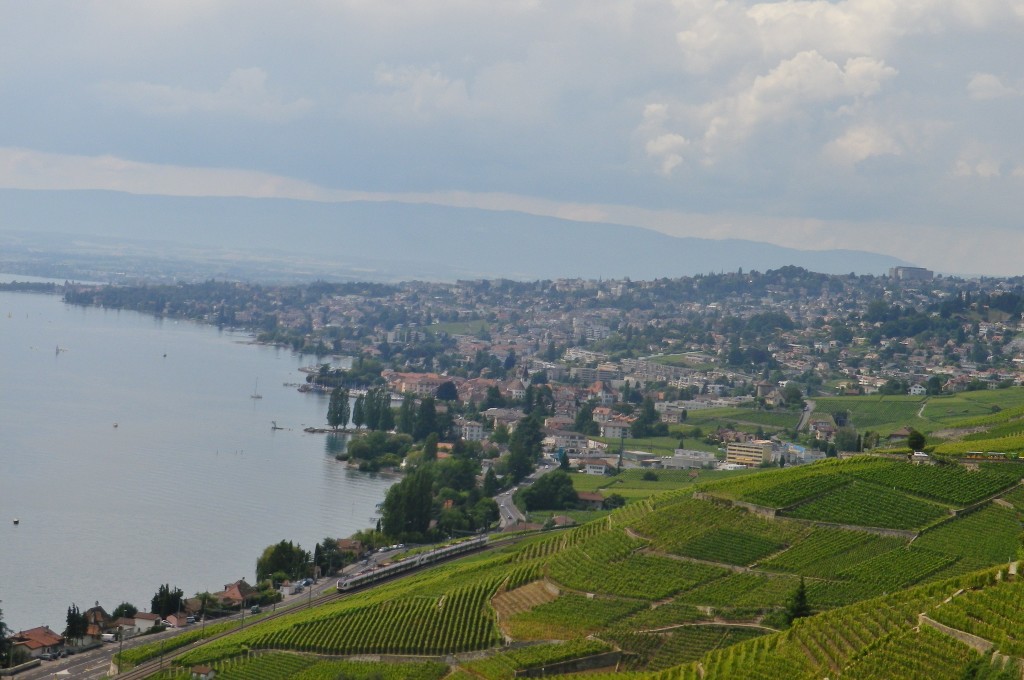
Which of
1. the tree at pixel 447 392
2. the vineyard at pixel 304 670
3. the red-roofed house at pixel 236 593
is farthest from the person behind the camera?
the tree at pixel 447 392

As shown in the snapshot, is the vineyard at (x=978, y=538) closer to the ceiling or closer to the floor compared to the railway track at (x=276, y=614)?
closer to the ceiling

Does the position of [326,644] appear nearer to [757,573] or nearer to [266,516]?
[757,573]

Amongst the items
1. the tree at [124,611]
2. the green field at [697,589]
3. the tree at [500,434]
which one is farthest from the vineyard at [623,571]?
the tree at [500,434]

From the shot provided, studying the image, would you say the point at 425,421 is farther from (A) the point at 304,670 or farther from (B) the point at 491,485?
(A) the point at 304,670

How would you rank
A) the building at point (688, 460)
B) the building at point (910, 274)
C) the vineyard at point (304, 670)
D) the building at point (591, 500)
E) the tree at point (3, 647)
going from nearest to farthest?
the vineyard at point (304, 670) < the tree at point (3, 647) < the building at point (591, 500) < the building at point (688, 460) < the building at point (910, 274)

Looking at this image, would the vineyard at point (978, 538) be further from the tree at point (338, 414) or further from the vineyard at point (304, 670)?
the tree at point (338, 414)

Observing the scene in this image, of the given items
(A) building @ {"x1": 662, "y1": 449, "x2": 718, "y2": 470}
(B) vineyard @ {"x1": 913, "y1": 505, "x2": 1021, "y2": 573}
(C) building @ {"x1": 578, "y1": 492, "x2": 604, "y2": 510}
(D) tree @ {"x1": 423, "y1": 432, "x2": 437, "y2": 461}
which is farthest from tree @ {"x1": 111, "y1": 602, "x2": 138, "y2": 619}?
(A) building @ {"x1": 662, "y1": 449, "x2": 718, "y2": 470}

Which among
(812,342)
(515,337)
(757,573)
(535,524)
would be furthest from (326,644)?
(515,337)
